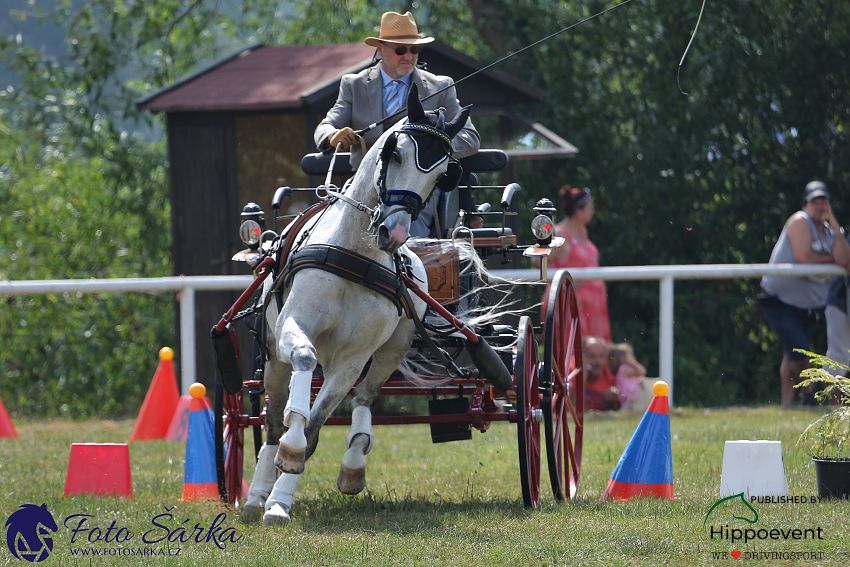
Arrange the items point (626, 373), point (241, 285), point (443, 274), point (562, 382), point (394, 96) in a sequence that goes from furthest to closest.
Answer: point (626, 373) → point (241, 285) → point (394, 96) → point (562, 382) → point (443, 274)

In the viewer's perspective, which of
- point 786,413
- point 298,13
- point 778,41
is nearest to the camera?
point 786,413

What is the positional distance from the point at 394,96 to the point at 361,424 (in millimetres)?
1886

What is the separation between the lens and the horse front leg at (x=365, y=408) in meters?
4.78

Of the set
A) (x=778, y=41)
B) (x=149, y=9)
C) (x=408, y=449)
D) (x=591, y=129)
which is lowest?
(x=408, y=449)

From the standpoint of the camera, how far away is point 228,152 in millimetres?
9641

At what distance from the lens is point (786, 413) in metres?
8.29

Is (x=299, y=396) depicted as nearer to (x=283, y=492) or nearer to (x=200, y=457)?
(x=283, y=492)

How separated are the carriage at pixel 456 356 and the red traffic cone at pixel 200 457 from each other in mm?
129

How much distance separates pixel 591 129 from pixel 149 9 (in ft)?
17.3

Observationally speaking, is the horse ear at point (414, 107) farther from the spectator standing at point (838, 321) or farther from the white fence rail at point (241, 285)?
the spectator standing at point (838, 321)

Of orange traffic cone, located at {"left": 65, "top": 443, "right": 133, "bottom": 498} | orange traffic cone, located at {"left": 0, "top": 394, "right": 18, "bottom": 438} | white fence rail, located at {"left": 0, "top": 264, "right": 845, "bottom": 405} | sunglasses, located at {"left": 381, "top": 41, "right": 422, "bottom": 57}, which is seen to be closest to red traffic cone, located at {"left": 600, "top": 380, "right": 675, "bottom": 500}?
sunglasses, located at {"left": 381, "top": 41, "right": 422, "bottom": 57}

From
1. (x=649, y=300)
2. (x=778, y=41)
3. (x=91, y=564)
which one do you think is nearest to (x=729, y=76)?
(x=778, y=41)

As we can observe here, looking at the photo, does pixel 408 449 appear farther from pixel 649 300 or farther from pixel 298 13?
pixel 298 13

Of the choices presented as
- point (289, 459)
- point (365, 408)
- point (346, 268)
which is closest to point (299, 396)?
point (289, 459)
